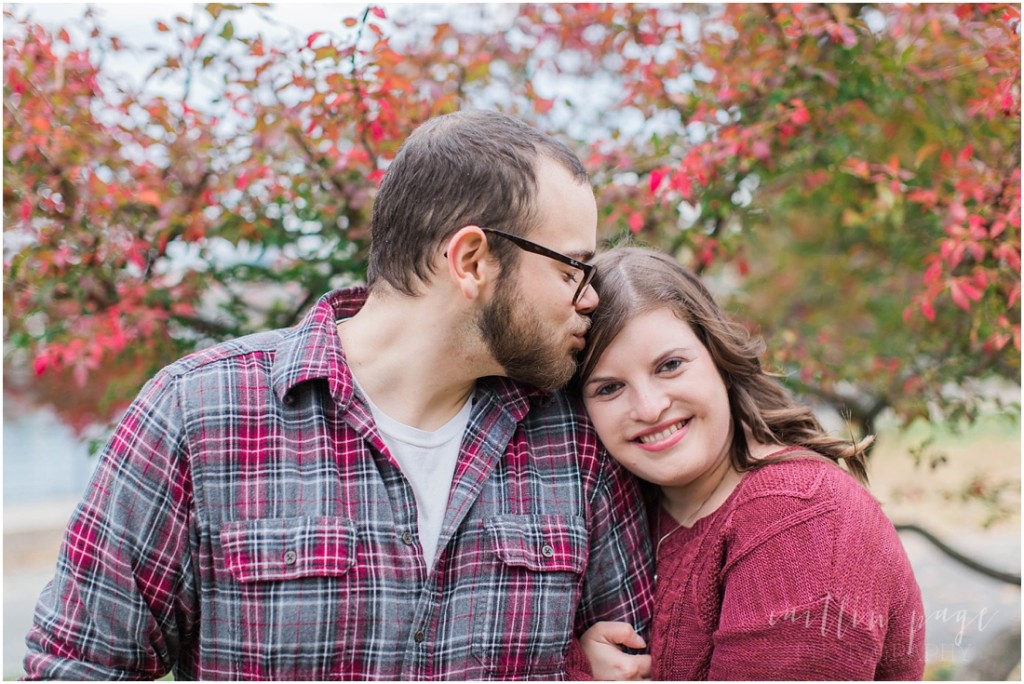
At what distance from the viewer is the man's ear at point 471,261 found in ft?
6.79

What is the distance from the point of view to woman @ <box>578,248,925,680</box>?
6.40ft

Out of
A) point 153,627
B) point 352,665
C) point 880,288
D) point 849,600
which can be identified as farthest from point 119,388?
point 880,288

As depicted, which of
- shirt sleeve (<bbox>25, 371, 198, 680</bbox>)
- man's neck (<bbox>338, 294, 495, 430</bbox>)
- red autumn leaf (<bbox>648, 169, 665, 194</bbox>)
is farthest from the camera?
red autumn leaf (<bbox>648, 169, 665, 194</bbox>)

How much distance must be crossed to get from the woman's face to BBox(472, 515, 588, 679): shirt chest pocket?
26 centimetres

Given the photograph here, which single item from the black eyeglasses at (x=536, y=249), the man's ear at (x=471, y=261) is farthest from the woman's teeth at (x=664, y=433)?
the man's ear at (x=471, y=261)

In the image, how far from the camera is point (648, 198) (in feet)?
9.95

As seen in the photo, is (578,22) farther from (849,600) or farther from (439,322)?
(849,600)

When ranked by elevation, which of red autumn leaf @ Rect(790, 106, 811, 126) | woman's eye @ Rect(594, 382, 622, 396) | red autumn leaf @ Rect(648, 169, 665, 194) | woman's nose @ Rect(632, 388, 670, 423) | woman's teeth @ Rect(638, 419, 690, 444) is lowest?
woman's teeth @ Rect(638, 419, 690, 444)

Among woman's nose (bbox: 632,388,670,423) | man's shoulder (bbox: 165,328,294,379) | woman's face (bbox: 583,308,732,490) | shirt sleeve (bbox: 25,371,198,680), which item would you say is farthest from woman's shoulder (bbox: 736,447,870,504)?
shirt sleeve (bbox: 25,371,198,680)

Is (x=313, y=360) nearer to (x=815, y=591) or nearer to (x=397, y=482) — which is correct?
(x=397, y=482)

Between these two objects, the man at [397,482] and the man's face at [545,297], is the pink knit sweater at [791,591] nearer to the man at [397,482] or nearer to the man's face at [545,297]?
the man at [397,482]

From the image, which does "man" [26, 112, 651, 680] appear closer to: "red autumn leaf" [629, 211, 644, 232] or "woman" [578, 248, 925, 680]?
"woman" [578, 248, 925, 680]

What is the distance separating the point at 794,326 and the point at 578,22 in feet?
5.98

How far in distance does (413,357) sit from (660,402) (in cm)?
59
